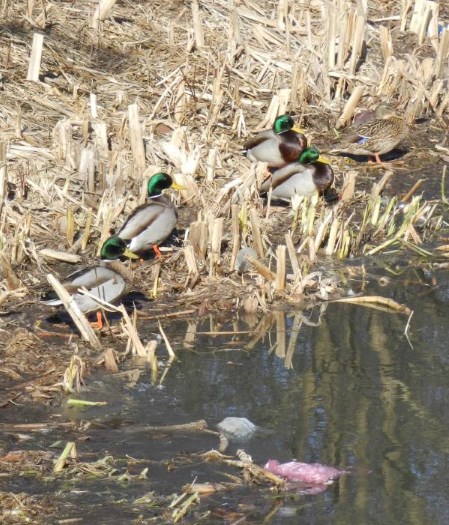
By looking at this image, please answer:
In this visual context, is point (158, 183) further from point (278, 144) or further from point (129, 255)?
point (278, 144)

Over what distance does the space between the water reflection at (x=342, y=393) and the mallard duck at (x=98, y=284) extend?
0.47 meters

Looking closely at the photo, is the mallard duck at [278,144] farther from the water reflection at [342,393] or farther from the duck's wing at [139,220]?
the water reflection at [342,393]

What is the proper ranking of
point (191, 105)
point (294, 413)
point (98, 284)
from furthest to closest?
point (191, 105) → point (98, 284) → point (294, 413)

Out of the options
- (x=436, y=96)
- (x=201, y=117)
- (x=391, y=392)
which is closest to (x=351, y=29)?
(x=436, y=96)

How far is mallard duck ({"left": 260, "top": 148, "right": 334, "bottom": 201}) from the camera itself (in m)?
10.4

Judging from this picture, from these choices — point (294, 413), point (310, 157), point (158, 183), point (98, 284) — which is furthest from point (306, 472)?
point (310, 157)

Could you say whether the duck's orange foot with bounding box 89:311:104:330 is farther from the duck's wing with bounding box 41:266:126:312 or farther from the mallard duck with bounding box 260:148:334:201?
the mallard duck with bounding box 260:148:334:201

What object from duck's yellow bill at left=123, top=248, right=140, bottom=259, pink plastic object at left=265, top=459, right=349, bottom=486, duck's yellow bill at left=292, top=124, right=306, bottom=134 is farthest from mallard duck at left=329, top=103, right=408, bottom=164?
pink plastic object at left=265, top=459, right=349, bottom=486

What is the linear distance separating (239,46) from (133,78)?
4.04 ft

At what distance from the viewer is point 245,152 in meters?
11.4

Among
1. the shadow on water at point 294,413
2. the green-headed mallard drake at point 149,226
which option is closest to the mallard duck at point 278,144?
the green-headed mallard drake at point 149,226

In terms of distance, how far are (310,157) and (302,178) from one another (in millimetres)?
348

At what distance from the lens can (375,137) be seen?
11.4 metres

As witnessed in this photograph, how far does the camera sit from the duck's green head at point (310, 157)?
1069 cm
